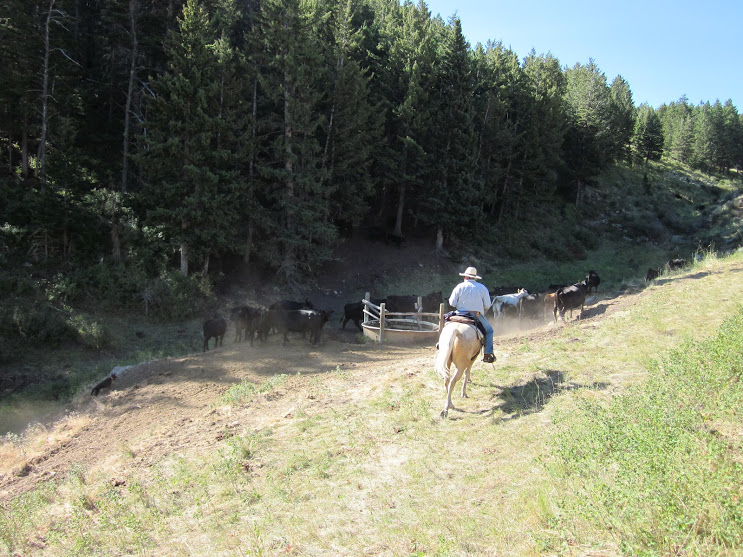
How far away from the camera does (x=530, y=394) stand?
872 cm

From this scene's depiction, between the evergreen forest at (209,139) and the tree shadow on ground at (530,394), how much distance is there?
18.8 metres

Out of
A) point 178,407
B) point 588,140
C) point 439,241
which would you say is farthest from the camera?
point 588,140

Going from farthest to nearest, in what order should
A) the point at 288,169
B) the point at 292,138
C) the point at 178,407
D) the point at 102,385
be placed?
the point at 292,138 → the point at 288,169 → the point at 102,385 → the point at 178,407

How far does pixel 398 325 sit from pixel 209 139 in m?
13.1

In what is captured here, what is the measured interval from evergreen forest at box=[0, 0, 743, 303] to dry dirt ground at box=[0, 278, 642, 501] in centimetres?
1020

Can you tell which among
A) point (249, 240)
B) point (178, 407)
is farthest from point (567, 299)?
point (249, 240)

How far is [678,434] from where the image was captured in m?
5.18

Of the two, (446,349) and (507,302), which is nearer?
(446,349)

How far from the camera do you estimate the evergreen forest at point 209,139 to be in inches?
944

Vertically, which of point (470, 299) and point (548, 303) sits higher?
point (470, 299)

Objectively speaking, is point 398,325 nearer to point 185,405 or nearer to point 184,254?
point 185,405

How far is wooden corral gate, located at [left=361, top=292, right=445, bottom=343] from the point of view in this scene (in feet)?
59.8

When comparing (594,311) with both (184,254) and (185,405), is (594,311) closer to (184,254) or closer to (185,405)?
→ (185,405)

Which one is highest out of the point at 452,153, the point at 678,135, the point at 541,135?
the point at 678,135
